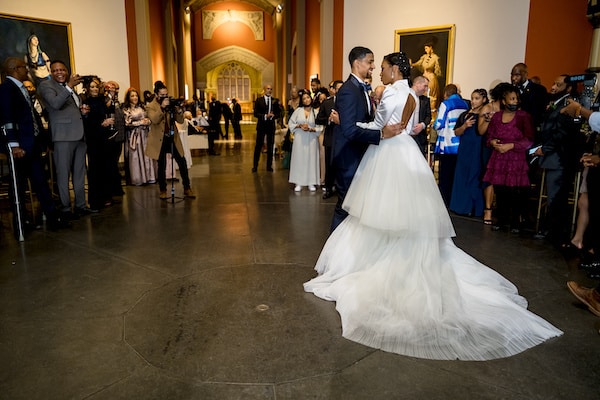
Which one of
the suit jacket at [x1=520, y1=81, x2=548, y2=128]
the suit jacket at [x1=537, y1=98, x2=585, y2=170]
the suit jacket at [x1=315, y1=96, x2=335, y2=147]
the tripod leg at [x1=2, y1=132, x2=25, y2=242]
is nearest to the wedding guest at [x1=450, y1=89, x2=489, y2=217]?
the suit jacket at [x1=520, y1=81, x2=548, y2=128]

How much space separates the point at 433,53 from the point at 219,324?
283 inches

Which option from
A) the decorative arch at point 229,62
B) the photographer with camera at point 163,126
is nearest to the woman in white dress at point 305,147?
the photographer with camera at point 163,126

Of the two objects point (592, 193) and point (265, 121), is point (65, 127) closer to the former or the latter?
point (265, 121)

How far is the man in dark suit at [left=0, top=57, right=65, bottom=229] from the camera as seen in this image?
14.4ft

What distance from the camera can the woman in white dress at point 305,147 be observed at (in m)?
7.11

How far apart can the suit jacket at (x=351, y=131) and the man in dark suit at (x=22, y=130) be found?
10.6ft

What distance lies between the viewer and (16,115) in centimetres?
452

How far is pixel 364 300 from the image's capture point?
113 inches

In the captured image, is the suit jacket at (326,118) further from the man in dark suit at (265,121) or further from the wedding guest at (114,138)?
the wedding guest at (114,138)

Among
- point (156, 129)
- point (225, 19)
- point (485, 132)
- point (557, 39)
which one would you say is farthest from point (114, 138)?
point (225, 19)

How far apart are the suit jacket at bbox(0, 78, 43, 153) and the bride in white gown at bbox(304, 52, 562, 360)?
337cm

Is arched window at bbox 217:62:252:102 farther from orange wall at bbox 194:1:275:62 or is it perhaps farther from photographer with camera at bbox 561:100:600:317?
photographer with camera at bbox 561:100:600:317

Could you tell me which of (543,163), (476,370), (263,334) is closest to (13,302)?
(263,334)

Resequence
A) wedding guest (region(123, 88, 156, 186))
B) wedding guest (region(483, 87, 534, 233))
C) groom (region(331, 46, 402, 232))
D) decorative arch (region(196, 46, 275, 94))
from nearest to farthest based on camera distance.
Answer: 1. groom (region(331, 46, 402, 232))
2. wedding guest (region(483, 87, 534, 233))
3. wedding guest (region(123, 88, 156, 186))
4. decorative arch (region(196, 46, 275, 94))
